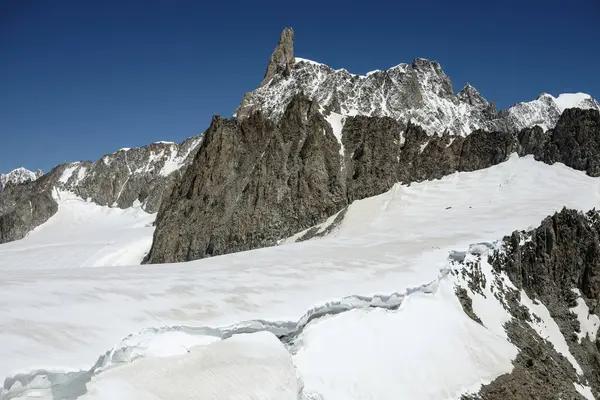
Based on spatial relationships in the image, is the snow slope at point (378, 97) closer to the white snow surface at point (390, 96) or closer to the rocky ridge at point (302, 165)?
the white snow surface at point (390, 96)

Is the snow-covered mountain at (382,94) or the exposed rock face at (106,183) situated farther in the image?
the exposed rock face at (106,183)

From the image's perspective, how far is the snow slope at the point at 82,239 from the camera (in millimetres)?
55281

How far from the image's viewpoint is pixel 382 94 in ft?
271

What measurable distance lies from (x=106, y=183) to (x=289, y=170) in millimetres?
83241

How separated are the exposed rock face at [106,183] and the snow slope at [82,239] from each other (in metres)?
2.41

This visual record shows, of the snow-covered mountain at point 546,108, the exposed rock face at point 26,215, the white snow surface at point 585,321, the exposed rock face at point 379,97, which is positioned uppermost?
the snow-covered mountain at point 546,108

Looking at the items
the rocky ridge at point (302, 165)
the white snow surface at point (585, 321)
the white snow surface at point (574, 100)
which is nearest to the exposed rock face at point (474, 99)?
Result: the rocky ridge at point (302, 165)

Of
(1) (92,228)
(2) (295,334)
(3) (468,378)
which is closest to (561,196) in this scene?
(3) (468,378)

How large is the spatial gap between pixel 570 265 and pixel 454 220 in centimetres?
640

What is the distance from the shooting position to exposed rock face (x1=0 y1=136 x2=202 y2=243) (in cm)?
9631

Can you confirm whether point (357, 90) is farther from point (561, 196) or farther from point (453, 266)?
point (453, 266)

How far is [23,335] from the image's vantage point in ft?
24.8

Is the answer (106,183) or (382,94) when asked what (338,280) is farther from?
(106,183)

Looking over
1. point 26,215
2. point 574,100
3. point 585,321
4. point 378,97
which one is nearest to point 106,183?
point 26,215
